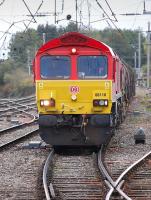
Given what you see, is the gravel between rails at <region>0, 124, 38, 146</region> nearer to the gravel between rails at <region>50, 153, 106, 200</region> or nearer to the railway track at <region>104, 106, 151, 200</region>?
the railway track at <region>104, 106, 151, 200</region>

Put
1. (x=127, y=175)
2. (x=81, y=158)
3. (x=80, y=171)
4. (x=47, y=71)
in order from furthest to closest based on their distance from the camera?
(x=47, y=71)
(x=81, y=158)
(x=80, y=171)
(x=127, y=175)

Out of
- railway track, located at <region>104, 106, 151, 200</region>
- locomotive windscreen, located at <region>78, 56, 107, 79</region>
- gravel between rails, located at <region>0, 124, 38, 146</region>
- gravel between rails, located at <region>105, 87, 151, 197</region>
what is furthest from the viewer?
gravel between rails, located at <region>0, 124, 38, 146</region>

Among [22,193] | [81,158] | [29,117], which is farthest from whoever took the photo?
[29,117]

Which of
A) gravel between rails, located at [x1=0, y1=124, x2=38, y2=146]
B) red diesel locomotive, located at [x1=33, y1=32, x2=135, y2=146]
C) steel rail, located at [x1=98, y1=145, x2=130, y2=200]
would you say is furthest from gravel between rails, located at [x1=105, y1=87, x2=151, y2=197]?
gravel between rails, located at [x1=0, y1=124, x2=38, y2=146]

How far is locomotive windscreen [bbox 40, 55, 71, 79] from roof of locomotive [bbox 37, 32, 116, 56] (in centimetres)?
27

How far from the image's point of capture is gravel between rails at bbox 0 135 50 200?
348 inches

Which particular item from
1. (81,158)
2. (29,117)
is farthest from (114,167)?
(29,117)

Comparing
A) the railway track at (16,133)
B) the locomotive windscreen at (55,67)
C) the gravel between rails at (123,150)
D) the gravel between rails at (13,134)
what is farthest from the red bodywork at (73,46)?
the gravel between rails at (13,134)

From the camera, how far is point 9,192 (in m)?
8.98

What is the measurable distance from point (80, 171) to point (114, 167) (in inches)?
32.1

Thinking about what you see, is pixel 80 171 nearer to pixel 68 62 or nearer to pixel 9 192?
pixel 9 192

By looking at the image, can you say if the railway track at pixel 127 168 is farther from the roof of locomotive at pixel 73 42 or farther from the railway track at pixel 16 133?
the railway track at pixel 16 133

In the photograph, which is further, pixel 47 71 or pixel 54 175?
pixel 47 71

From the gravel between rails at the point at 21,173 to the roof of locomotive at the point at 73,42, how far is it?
2.65 meters
